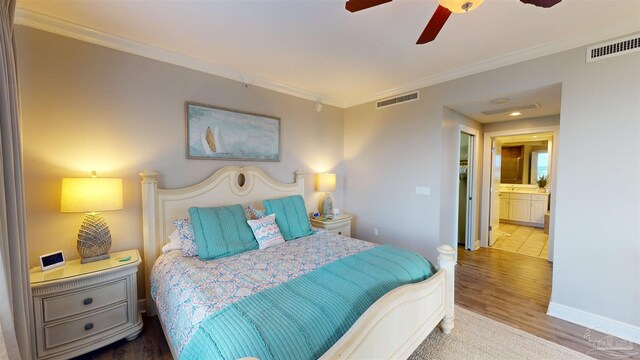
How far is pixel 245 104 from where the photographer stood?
10.1 feet

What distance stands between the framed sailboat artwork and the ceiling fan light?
2.36 metres

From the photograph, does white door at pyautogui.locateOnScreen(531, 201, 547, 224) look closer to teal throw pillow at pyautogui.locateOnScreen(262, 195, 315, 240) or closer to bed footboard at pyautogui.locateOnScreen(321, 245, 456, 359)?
bed footboard at pyautogui.locateOnScreen(321, 245, 456, 359)

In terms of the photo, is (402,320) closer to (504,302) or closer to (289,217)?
(289,217)

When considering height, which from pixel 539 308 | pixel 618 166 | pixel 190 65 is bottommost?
pixel 539 308

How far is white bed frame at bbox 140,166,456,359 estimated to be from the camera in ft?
4.17

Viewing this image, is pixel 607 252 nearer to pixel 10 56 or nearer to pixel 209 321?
pixel 209 321

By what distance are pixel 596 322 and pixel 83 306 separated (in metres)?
4.18

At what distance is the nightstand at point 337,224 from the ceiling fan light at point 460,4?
2721 mm

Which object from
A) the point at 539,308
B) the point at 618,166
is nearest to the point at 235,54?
the point at 618,166

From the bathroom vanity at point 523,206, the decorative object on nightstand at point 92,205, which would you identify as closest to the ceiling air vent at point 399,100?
the decorative object on nightstand at point 92,205

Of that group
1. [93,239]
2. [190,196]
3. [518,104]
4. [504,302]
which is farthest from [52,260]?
[518,104]

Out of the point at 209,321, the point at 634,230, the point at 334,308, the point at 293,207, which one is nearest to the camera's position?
the point at 209,321

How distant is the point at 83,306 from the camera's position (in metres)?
1.82

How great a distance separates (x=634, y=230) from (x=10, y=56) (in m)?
4.31
